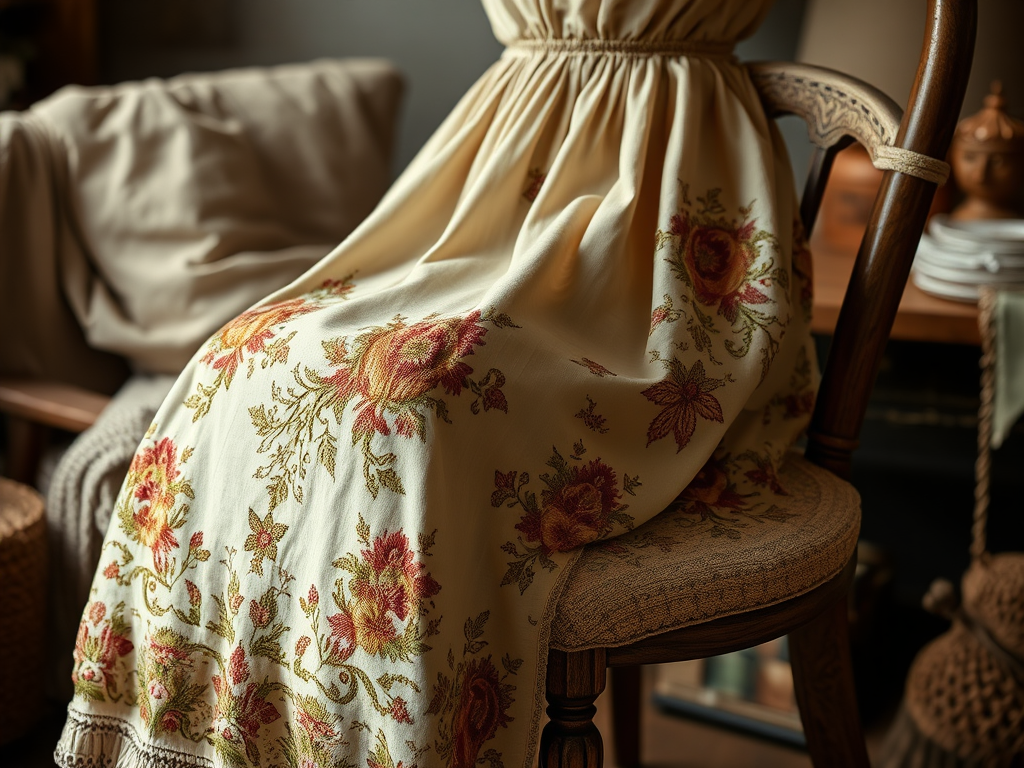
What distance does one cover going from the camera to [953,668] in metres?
1.24

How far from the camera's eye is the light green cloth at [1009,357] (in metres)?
1.22

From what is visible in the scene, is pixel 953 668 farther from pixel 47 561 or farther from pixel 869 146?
pixel 47 561

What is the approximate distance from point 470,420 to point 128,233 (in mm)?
844

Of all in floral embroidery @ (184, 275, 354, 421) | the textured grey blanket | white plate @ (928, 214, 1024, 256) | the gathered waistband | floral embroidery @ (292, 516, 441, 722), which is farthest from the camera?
white plate @ (928, 214, 1024, 256)

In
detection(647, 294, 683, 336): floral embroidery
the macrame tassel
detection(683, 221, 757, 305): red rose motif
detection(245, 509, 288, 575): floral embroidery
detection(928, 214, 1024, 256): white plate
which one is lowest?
the macrame tassel

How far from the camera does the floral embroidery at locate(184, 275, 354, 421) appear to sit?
2.56 ft

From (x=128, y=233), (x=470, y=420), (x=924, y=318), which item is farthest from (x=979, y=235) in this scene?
(x=128, y=233)

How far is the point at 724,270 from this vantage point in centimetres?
88

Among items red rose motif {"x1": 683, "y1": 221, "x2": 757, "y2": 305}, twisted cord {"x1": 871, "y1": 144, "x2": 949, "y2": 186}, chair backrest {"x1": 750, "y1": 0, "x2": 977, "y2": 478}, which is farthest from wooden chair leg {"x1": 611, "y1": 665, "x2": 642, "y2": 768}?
twisted cord {"x1": 871, "y1": 144, "x2": 949, "y2": 186}

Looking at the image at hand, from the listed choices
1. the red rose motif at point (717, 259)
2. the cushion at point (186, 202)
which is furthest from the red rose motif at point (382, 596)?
the cushion at point (186, 202)

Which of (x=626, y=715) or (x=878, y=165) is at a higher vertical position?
(x=878, y=165)

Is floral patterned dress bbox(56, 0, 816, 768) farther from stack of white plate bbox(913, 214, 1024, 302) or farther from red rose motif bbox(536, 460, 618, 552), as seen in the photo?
stack of white plate bbox(913, 214, 1024, 302)

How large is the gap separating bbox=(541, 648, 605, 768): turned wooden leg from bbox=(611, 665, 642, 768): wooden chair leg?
1.69ft

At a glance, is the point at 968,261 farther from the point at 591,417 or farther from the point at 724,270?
the point at 591,417
